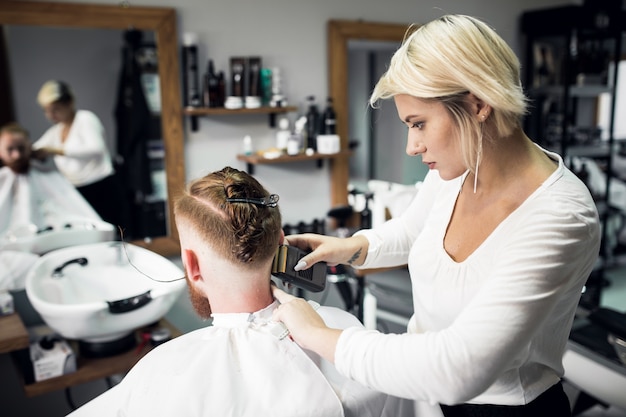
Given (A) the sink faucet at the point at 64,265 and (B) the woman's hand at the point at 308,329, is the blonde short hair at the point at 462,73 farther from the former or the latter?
(A) the sink faucet at the point at 64,265

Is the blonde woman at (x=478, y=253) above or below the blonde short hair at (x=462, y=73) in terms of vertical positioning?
below

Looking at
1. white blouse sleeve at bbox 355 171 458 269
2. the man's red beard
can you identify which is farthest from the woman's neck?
the man's red beard

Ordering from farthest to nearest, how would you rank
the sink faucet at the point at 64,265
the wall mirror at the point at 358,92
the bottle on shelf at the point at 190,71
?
the wall mirror at the point at 358,92 < the bottle on shelf at the point at 190,71 < the sink faucet at the point at 64,265

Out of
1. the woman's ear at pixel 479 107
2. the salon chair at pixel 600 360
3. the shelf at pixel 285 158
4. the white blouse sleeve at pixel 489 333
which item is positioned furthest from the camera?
the shelf at pixel 285 158

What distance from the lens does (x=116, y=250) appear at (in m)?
2.20

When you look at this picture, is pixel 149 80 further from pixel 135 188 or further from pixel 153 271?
pixel 153 271

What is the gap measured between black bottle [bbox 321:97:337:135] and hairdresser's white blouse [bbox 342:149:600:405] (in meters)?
1.81

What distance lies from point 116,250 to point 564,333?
5.71ft

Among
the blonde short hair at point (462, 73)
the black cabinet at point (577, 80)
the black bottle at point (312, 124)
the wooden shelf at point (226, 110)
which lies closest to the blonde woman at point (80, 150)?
the wooden shelf at point (226, 110)

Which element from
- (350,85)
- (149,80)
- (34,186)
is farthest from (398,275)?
(34,186)

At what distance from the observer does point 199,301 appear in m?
1.17

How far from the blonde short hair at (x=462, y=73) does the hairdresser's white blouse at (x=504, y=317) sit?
15 cm

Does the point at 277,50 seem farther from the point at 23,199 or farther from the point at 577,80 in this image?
the point at 577,80

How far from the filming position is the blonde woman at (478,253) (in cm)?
80
